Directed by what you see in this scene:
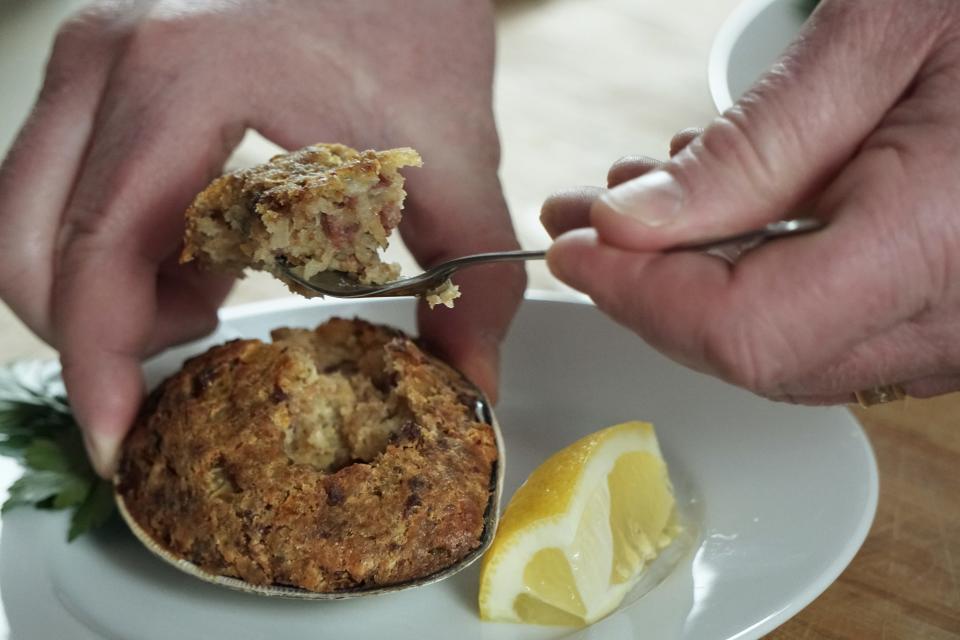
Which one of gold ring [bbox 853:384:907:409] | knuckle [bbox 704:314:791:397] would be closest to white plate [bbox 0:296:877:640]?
gold ring [bbox 853:384:907:409]

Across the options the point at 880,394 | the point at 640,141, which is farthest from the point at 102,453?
the point at 640,141

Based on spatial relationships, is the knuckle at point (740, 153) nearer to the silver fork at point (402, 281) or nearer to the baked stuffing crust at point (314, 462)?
the silver fork at point (402, 281)

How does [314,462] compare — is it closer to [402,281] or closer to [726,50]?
[402,281]

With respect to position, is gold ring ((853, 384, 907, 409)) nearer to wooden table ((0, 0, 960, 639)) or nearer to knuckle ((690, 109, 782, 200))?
wooden table ((0, 0, 960, 639))

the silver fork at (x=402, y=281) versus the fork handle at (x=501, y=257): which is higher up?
the fork handle at (x=501, y=257)

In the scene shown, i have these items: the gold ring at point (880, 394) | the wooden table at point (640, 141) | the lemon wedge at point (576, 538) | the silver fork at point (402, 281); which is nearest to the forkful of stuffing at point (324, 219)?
the silver fork at point (402, 281)

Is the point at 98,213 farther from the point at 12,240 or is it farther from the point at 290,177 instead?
the point at 290,177
